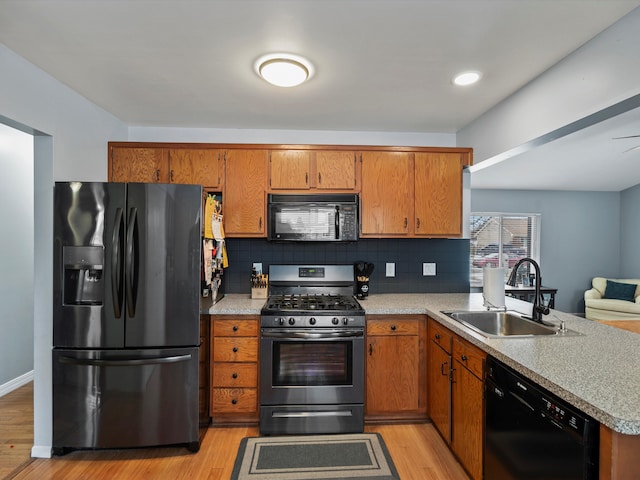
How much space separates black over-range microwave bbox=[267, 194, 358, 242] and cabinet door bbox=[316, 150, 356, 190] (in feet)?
0.58

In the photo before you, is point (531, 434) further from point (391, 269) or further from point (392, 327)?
point (391, 269)

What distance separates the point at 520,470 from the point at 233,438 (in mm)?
1832

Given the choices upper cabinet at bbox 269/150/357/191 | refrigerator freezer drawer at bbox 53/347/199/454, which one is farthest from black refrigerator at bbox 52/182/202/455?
upper cabinet at bbox 269/150/357/191

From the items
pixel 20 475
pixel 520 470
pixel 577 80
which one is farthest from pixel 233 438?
pixel 577 80

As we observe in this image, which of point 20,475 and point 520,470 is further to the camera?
point 20,475

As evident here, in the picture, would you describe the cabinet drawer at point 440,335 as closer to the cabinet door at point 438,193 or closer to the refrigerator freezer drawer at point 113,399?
the cabinet door at point 438,193

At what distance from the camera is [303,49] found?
5.92ft

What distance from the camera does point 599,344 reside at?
1651mm

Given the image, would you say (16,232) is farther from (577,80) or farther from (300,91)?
(577,80)

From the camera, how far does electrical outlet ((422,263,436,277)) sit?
324cm

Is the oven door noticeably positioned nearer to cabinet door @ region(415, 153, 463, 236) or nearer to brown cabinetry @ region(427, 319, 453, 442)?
brown cabinetry @ region(427, 319, 453, 442)

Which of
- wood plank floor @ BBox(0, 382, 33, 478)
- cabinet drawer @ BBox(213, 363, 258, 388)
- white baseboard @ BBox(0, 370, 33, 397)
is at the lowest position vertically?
wood plank floor @ BBox(0, 382, 33, 478)

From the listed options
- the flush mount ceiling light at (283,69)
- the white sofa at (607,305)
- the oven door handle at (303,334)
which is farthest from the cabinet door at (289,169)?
the white sofa at (607,305)

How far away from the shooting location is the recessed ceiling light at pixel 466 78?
2064 millimetres
